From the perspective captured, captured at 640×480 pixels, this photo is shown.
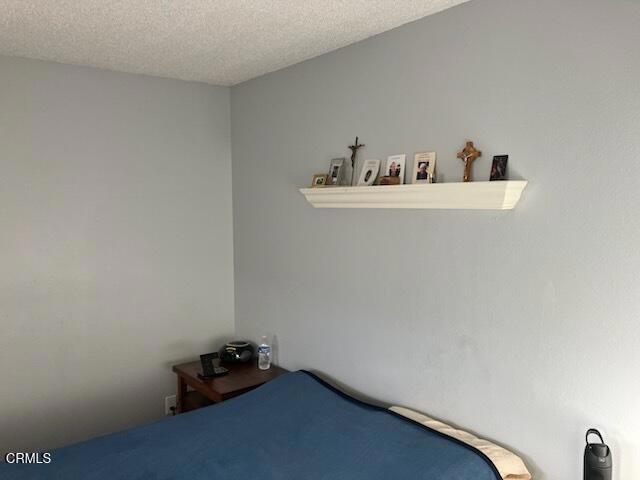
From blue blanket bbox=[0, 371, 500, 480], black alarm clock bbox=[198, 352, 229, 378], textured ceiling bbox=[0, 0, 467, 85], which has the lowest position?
blue blanket bbox=[0, 371, 500, 480]

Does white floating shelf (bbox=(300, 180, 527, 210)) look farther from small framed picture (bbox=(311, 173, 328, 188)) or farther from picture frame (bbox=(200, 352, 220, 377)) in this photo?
picture frame (bbox=(200, 352, 220, 377))

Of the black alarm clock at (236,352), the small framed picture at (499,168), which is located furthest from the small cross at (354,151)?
the black alarm clock at (236,352)

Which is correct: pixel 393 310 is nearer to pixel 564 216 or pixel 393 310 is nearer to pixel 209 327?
pixel 564 216

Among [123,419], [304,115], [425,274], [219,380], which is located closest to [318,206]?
[304,115]

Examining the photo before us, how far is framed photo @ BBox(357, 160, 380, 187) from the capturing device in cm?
230

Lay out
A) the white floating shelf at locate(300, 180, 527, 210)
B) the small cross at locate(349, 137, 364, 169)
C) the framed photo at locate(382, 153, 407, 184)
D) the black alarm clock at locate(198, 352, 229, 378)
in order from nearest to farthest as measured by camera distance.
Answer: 1. the white floating shelf at locate(300, 180, 527, 210)
2. the framed photo at locate(382, 153, 407, 184)
3. the small cross at locate(349, 137, 364, 169)
4. the black alarm clock at locate(198, 352, 229, 378)

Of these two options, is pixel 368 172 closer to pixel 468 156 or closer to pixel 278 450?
pixel 468 156

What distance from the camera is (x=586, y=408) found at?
1.63 meters

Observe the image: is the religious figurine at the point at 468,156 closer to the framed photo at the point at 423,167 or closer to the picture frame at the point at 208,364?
the framed photo at the point at 423,167

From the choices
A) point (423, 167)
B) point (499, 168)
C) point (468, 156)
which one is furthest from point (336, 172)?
point (499, 168)

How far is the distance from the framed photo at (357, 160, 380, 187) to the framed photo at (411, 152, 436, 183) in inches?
8.4

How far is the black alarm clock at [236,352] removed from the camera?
3064 millimetres

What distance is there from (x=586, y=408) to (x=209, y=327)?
7.68 ft

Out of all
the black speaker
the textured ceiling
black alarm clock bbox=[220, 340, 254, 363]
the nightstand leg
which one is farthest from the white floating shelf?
the nightstand leg
